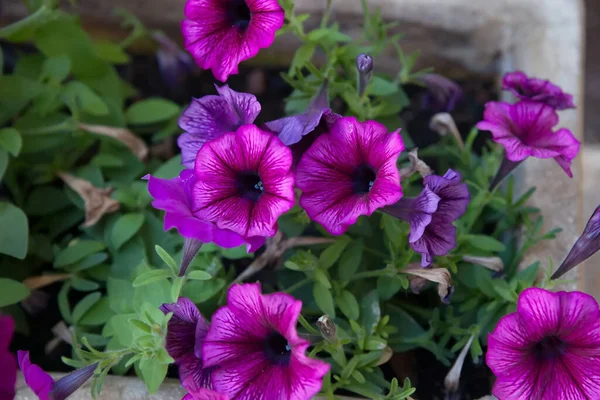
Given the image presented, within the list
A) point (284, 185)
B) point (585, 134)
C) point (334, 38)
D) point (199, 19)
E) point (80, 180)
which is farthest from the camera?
point (585, 134)

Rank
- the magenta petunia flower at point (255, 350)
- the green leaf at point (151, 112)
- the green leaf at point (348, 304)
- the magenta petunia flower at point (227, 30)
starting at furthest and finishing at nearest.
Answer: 1. the green leaf at point (151, 112)
2. the green leaf at point (348, 304)
3. the magenta petunia flower at point (227, 30)
4. the magenta petunia flower at point (255, 350)

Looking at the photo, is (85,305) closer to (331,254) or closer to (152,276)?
(152,276)

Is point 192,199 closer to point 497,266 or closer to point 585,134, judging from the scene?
point 497,266

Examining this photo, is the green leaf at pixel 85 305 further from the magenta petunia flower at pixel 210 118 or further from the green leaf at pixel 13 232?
the magenta petunia flower at pixel 210 118

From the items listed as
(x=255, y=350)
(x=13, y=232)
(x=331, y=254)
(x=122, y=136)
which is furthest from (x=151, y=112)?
(x=255, y=350)

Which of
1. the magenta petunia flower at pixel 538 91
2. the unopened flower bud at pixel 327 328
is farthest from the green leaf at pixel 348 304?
the magenta petunia flower at pixel 538 91

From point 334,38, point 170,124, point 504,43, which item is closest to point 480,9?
point 504,43
